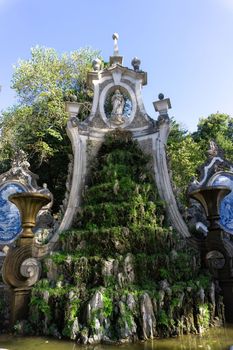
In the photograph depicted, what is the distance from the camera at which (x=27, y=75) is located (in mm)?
19344

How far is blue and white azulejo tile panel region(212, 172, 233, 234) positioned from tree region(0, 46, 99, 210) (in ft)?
28.2

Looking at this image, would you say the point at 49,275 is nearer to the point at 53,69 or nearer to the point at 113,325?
the point at 113,325

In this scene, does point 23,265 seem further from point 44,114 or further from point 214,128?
point 214,128

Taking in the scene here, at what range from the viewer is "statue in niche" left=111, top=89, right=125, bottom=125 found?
1054 cm

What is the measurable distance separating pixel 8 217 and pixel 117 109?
4953 millimetres

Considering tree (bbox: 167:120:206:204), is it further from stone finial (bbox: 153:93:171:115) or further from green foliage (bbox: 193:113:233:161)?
stone finial (bbox: 153:93:171:115)

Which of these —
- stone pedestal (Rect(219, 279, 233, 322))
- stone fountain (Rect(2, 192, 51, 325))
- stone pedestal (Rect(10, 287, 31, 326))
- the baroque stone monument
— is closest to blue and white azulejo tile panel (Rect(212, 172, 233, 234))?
the baroque stone monument

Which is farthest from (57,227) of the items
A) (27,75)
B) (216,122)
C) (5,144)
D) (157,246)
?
(216,122)

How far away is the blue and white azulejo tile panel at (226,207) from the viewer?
11.1 meters

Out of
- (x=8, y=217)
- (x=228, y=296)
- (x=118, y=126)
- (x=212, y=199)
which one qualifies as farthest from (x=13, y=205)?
(x=228, y=296)

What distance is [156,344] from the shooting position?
4.91 meters

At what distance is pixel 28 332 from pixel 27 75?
636 inches

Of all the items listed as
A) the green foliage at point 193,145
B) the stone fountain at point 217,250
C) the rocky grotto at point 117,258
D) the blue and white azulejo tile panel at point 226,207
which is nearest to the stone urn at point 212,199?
the stone fountain at point 217,250

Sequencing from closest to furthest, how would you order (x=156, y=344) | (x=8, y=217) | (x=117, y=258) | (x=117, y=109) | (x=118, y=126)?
(x=156, y=344) < (x=117, y=258) < (x=118, y=126) < (x=117, y=109) < (x=8, y=217)
